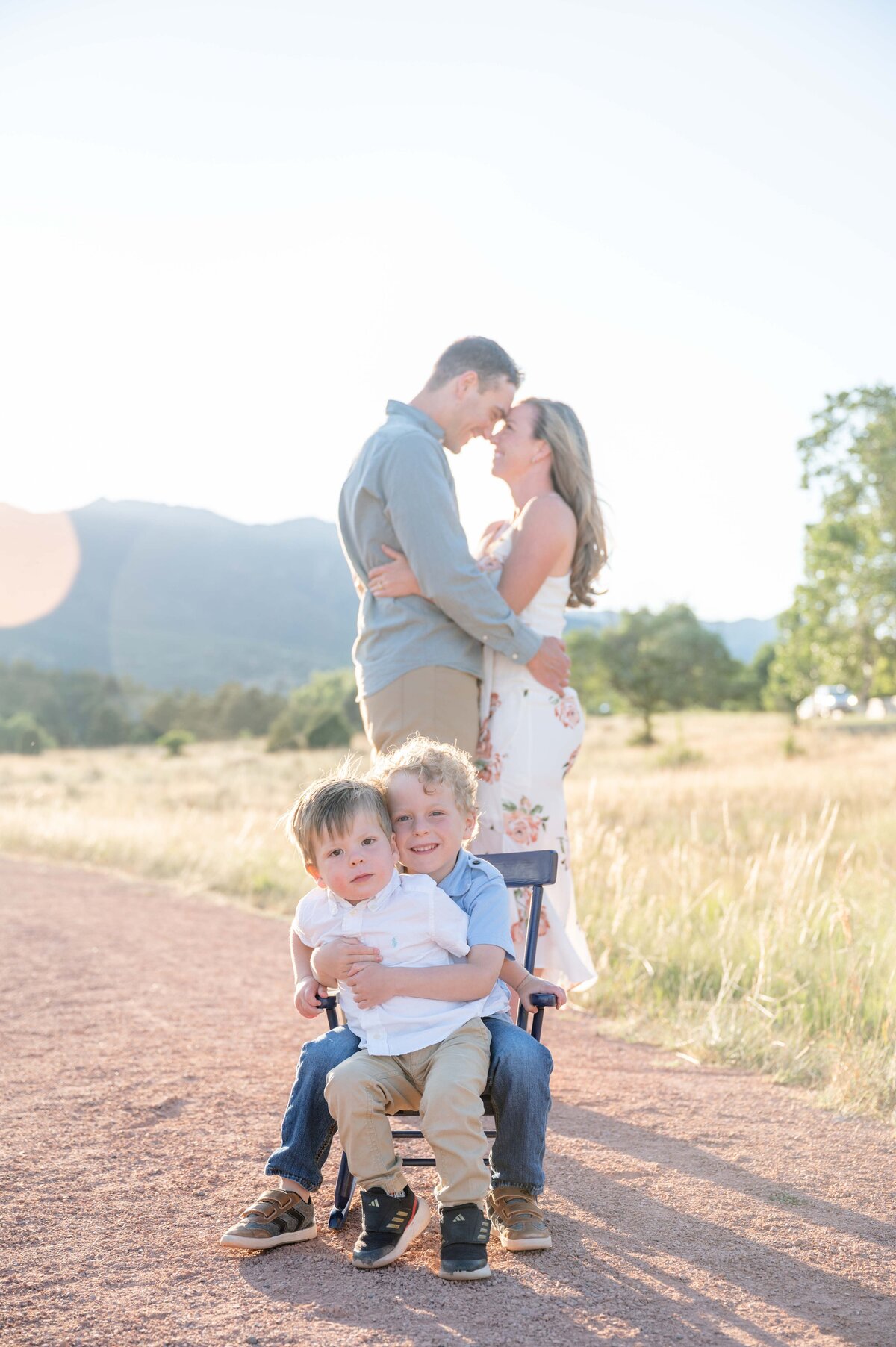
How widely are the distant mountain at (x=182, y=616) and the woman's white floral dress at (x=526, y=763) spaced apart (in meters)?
78.9

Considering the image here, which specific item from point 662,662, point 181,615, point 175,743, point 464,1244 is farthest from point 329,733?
point 181,615

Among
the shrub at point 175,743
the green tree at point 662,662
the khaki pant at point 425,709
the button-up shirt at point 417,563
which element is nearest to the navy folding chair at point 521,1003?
the khaki pant at point 425,709

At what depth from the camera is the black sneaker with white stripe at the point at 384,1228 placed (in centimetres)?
264

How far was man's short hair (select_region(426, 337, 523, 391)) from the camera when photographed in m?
4.01

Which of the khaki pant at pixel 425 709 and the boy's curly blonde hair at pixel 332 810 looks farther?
the khaki pant at pixel 425 709

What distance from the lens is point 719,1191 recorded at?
10.6ft

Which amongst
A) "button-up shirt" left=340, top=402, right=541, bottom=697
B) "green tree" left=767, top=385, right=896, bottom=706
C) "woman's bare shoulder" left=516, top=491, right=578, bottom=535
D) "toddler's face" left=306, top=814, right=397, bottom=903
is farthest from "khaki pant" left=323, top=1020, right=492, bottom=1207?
"green tree" left=767, top=385, right=896, bottom=706

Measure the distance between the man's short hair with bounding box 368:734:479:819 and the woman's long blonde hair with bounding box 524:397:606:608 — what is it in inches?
52.1

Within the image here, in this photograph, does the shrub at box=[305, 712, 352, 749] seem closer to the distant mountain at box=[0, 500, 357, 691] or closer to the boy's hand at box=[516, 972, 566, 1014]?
the boy's hand at box=[516, 972, 566, 1014]

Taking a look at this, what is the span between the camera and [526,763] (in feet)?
13.4

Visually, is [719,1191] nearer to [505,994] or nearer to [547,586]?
[505,994]

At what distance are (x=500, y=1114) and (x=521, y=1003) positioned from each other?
0.30 meters

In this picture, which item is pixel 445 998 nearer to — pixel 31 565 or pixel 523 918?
pixel 523 918

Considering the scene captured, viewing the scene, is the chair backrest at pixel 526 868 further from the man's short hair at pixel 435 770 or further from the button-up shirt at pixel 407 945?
the button-up shirt at pixel 407 945
